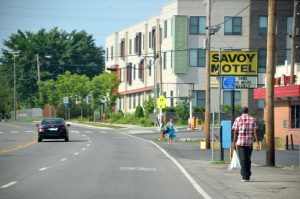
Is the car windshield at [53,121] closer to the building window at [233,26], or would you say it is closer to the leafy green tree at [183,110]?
the leafy green tree at [183,110]

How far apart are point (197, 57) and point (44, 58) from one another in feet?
188

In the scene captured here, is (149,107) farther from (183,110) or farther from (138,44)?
(138,44)

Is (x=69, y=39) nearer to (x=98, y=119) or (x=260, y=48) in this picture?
(x=98, y=119)

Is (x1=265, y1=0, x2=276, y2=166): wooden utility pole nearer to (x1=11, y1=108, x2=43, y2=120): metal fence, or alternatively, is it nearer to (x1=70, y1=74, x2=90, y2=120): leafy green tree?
(x1=70, y1=74, x2=90, y2=120): leafy green tree

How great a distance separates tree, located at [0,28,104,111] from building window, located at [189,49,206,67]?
53.5 metres

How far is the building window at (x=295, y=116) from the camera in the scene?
47522 millimetres

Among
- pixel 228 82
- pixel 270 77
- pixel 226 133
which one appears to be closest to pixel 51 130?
pixel 228 82

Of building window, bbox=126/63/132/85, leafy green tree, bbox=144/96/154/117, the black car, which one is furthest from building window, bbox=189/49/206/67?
the black car

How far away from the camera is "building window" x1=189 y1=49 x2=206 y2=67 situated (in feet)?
276

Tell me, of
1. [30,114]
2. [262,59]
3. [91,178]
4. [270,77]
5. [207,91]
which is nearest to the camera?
[91,178]

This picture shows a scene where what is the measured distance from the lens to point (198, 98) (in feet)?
280

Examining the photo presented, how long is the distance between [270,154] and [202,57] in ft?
186

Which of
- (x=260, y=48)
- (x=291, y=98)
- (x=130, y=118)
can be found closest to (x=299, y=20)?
(x=260, y=48)

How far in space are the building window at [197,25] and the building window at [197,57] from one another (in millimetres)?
1860
